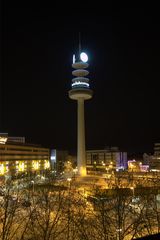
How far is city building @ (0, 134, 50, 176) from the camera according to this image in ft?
308

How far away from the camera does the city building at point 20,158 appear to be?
9381 centimetres

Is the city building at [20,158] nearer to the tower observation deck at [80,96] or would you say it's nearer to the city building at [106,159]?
the tower observation deck at [80,96]

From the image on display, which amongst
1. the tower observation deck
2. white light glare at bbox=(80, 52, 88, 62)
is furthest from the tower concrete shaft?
white light glare at bbox=(80, 52, 88, 62)

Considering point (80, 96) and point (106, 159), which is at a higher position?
point (80, 96)

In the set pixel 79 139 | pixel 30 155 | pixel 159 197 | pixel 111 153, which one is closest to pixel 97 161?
pixel 111 153

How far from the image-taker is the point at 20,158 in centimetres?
10762

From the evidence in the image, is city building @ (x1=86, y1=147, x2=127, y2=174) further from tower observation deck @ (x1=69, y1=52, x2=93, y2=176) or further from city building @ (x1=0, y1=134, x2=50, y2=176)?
tower observation deck @ (x1=69, y1=52, x2=93, y2=176)

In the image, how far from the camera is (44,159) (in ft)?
442

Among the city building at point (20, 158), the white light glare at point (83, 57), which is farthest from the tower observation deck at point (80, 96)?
the city building at point (20, 158)

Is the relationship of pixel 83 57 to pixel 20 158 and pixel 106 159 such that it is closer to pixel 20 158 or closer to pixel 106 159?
pixel 20 158

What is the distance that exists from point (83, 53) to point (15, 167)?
153ft

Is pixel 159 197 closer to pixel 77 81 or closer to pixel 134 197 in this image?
pixel 134 197

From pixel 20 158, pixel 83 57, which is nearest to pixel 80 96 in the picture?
pixel 83 57

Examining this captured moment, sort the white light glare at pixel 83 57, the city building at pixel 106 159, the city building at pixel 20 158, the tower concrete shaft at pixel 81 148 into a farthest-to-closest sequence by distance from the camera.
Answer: the city building at pixel 106 159 < the white light glare at pixel 83 57 < the tower concrete shaft at pixel 81 148 < the city building at pixel 20 158
